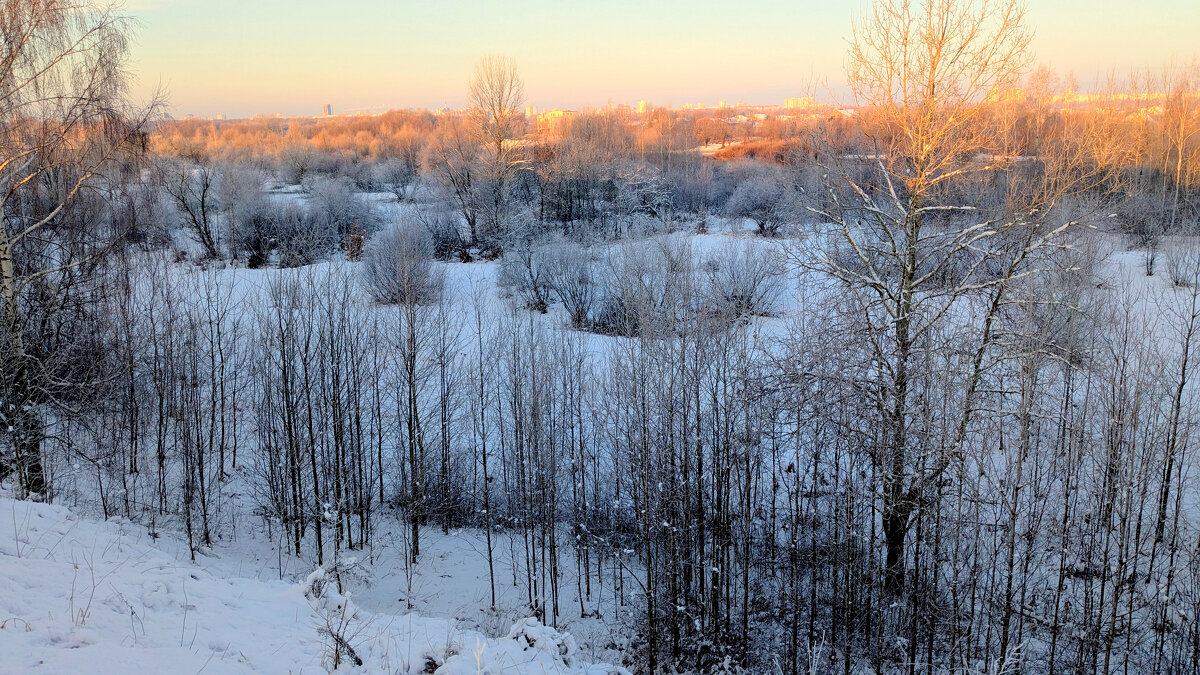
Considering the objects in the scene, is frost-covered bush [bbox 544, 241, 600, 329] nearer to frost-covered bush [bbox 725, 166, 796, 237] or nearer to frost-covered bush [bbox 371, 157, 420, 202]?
frost-covered bush [bbox 725, 166, 796, 237]

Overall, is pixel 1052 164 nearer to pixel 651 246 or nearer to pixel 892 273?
pixel 892 273

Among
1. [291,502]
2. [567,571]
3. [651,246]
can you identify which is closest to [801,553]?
[567,571]

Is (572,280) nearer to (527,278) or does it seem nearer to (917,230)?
(527,278)

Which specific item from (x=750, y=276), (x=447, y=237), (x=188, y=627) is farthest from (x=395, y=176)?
(x=188, y=627)

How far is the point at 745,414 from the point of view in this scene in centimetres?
1329

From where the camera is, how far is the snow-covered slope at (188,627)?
5.19 m

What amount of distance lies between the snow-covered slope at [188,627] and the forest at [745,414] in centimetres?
236

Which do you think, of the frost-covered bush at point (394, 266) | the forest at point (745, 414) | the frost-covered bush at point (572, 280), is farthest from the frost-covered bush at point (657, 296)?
the frost-covered bush at point (394, 266)

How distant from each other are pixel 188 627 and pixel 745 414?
9539mm

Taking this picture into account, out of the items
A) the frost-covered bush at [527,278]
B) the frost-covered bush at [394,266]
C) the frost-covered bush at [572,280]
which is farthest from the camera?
the frost-covered bush at [527,278]

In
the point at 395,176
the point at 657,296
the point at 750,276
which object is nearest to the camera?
the point at 657,296

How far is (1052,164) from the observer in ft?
39.0

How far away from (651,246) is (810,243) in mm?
11506

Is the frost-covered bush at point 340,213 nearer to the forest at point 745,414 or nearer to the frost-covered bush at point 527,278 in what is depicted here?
the frost-covered bush at point 527,278
